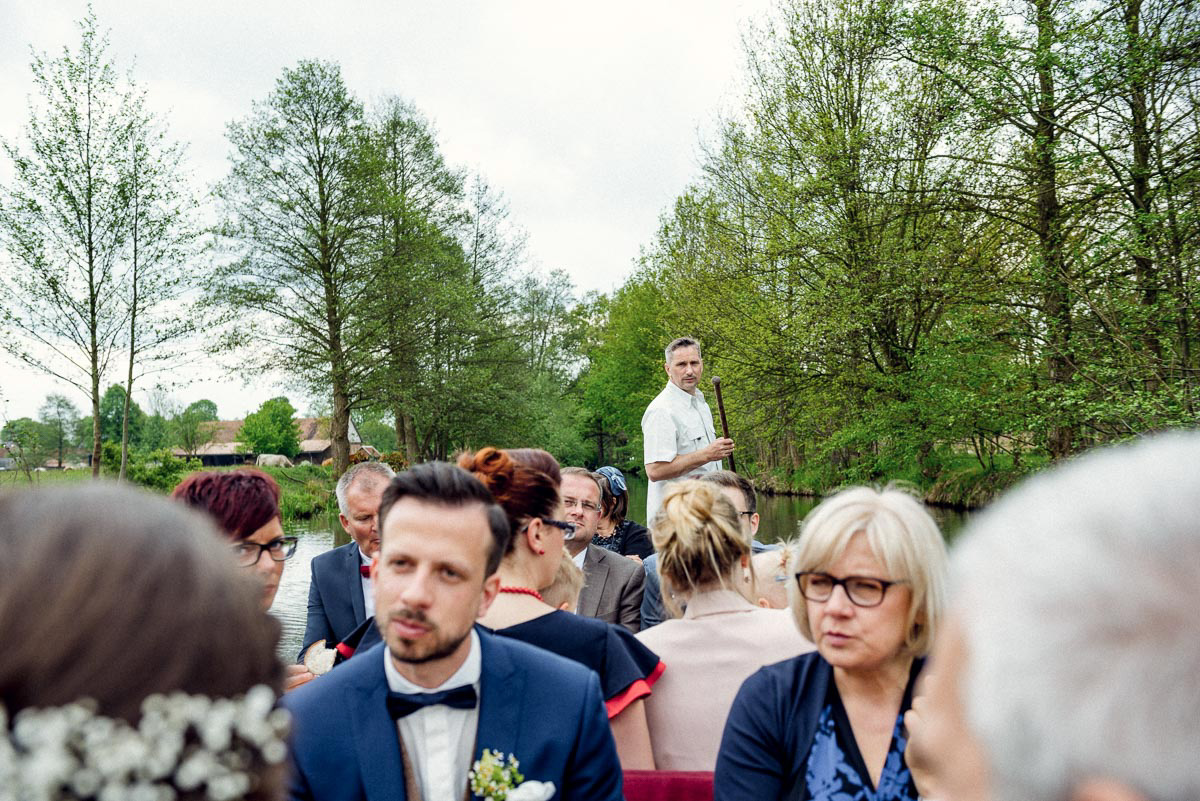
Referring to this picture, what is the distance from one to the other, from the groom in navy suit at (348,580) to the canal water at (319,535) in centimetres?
450

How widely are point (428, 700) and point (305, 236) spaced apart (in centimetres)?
2494

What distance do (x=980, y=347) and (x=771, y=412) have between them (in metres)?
5.05

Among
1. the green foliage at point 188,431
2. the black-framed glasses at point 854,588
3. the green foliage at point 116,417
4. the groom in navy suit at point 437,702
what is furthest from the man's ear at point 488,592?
the green foliage at point 116,417

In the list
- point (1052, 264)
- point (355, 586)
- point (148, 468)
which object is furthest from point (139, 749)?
point (148, 468)

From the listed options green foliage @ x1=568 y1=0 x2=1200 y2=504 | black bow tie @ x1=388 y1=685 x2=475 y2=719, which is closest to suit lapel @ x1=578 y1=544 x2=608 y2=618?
black bow tie @ x1=388 y1=685 x2=475 y2=719

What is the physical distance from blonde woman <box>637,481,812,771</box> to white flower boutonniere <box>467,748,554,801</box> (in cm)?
102

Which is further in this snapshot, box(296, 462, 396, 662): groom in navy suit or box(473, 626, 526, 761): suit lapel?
box(296, 462, 396, 662): groom in navy suit

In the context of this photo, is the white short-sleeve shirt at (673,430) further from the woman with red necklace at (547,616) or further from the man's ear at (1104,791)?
the man's ear at (1104,791)

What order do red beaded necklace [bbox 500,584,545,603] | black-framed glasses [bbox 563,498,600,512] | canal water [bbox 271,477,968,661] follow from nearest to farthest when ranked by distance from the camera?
red beaded necklace [bbox 500,584,545,603] → black-framed glasses [bbox 563,498,600,512] → canal water [bbox 271,477,968,661]

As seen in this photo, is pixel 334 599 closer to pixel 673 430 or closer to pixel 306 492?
pixel 673 430

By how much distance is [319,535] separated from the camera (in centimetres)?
1880

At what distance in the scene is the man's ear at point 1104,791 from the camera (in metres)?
0.62

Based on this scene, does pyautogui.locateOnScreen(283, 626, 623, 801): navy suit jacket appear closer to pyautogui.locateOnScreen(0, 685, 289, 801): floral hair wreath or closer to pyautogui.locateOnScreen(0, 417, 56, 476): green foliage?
pyautogui.locateOnScreen(0, 685, 289, 801): floral hair wreath

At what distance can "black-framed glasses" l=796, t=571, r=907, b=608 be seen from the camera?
86.4 inches
